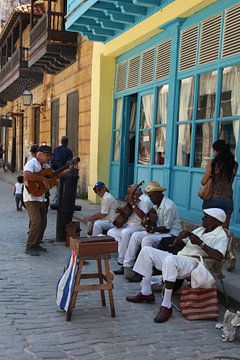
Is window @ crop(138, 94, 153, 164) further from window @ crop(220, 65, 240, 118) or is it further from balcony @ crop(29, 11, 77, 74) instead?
balcony @ crop(29, 11, 77, 74)

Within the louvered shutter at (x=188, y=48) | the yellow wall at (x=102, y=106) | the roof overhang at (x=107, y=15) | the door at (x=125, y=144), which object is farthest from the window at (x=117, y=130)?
the louvered shutter at (x=188, y=48)

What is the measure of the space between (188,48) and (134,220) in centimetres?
391

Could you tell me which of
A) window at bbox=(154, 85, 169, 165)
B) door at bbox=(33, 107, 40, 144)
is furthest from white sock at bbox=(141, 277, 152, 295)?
door at bbox=(33, 107, 40, 144)

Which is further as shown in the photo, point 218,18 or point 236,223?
point 218,18

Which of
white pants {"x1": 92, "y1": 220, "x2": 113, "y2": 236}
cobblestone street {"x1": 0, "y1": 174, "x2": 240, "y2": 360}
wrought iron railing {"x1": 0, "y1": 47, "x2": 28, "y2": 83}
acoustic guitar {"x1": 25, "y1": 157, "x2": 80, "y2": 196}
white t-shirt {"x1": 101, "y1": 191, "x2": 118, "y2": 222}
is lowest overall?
cobblestone street {"x1": 0, "y1": 174, "x2": 240, "y2": 360}

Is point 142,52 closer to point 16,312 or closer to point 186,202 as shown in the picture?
point 186,202

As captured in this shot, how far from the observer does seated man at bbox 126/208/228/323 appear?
425 centimetres

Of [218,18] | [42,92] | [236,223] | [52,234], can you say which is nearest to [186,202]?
[236,223]

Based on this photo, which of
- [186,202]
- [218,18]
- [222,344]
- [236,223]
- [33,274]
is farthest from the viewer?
[186,202]

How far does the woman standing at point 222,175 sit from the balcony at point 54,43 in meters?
10.1

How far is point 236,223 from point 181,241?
2301 mm

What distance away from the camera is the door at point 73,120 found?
1466 cm

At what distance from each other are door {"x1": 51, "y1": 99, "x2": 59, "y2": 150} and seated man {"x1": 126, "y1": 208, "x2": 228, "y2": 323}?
42.6ft

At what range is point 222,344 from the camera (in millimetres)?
3781
